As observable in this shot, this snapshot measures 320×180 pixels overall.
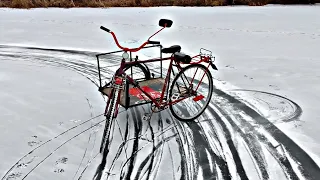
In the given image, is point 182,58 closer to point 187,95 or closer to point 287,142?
point 187,95

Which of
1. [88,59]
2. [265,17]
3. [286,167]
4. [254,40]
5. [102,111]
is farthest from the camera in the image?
[265,17]

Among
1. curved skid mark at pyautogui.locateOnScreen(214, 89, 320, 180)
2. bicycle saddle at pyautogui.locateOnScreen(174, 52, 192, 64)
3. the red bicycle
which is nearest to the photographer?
curved skid mark at pyautogui.locateOnScreen(214, 89, 320, 180)

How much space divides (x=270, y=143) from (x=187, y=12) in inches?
436

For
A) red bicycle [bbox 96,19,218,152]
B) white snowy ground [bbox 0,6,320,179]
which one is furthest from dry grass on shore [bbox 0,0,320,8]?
red bicycle [bbox 96,19,218,152]

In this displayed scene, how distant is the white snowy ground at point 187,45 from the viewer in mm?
4336

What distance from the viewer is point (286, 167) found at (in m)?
3.25

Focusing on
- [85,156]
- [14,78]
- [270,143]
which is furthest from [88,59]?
[270,143]

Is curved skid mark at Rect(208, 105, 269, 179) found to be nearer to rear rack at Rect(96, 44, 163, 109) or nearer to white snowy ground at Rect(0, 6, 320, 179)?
white snowy ground at Rect(0, 6, 320, 179)

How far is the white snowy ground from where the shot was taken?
4.34m

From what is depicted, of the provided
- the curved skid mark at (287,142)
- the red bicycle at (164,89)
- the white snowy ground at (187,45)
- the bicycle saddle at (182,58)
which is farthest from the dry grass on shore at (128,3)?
the bicycle saddle at (182,58)

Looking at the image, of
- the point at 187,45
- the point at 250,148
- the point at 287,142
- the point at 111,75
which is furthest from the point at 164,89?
the point at 187,45

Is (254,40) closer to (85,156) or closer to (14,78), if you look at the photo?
(14,78)

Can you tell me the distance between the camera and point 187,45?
853 centimetres

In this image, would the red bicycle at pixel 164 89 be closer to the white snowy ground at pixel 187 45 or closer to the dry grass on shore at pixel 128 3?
the white snowy ground at pixel 187 45
